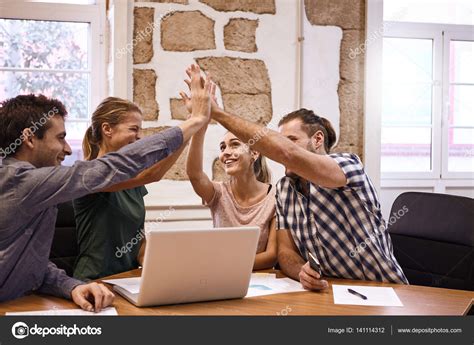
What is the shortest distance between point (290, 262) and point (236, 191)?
61 centimetres

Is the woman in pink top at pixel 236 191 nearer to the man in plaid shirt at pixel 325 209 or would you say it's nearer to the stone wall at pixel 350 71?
the man in plaid shirt at pixel 325 209

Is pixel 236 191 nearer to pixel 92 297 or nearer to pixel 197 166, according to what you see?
pixel 197 166

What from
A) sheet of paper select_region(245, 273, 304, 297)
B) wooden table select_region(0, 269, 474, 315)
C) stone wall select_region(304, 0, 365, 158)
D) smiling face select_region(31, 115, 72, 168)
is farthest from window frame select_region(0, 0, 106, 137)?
wooden table select_region(0, 269, 474, 315)

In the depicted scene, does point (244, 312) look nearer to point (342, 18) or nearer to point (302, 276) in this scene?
point (302, 276)

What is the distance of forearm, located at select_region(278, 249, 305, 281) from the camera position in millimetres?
2182

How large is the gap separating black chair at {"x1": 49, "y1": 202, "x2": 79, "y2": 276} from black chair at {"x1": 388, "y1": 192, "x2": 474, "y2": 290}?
55.8 inches

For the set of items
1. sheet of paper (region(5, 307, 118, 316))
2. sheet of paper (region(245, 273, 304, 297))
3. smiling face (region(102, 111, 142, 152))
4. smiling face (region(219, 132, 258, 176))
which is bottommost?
sheet of paper (region(245, 273, 304, 297))

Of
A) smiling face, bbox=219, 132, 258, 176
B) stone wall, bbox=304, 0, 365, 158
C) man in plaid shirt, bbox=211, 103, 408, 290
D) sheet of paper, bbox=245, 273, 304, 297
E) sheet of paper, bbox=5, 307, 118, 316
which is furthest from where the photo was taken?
stone wall, bbox=304, 0, 365, 158

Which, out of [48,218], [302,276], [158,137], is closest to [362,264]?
[302,276]

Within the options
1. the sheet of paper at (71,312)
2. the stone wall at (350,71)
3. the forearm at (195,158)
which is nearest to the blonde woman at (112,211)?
the forearm at (195,158)

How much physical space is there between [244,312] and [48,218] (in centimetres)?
62

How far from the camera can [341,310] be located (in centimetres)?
172

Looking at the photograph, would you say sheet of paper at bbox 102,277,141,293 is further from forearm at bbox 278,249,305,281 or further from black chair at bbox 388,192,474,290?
black chair at bbox 388,192,474,290

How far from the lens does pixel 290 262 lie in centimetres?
224
